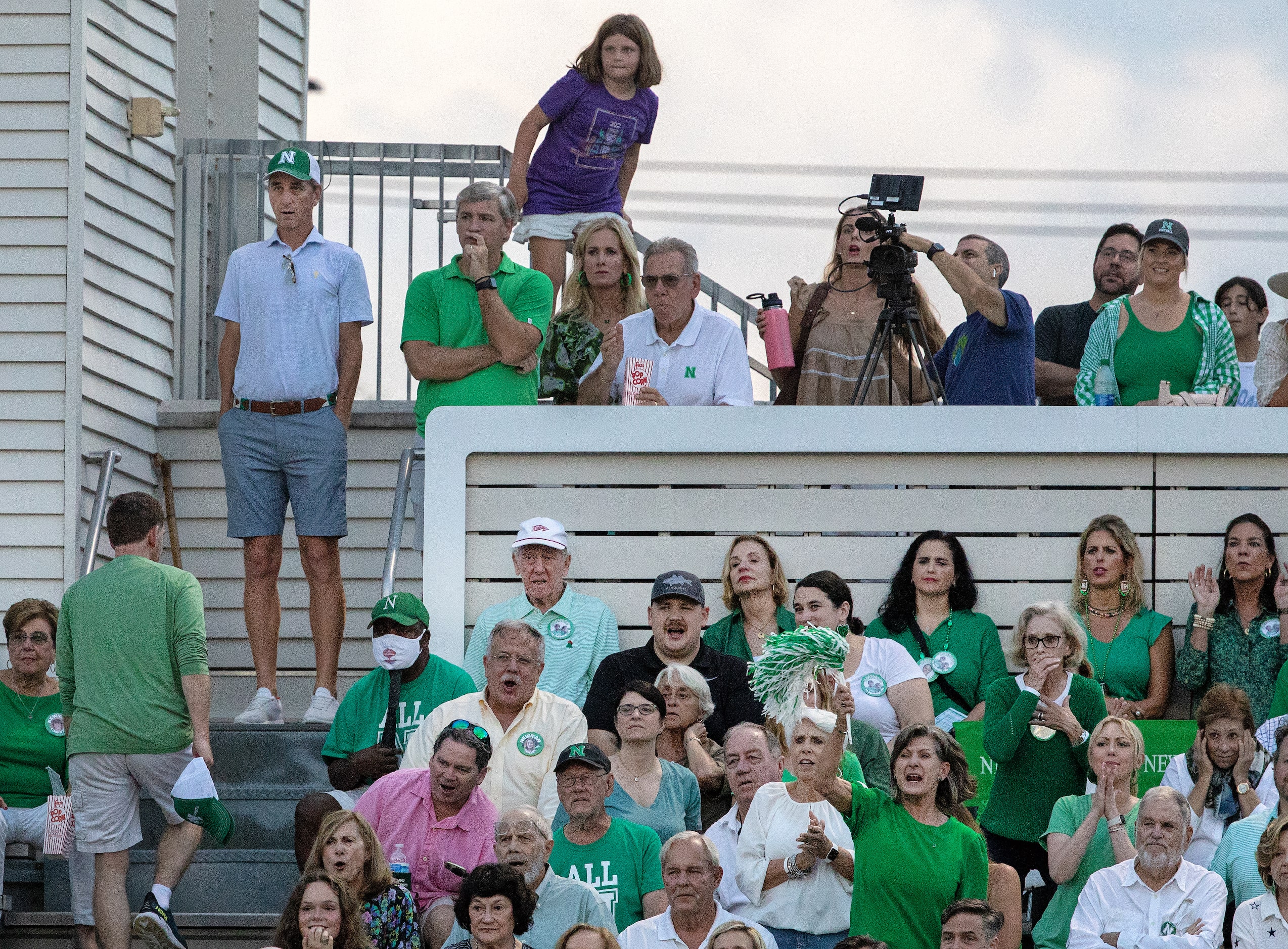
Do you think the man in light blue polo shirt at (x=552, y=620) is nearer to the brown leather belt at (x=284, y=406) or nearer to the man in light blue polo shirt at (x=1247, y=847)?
the brown leather belt at (x=284, y=406)

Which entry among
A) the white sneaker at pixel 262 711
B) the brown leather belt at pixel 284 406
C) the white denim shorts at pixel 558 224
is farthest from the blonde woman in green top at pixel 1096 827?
the white denim shorts at pixel 558 224

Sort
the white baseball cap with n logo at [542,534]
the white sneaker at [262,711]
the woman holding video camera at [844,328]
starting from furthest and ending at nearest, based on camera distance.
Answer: the woman holding video camera at [844,328] → the white sneaker at [262,711] → the white baseball cap with n logo at [542,534]

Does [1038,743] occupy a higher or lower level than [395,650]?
lower

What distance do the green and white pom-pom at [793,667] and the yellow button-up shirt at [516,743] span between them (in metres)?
0.95

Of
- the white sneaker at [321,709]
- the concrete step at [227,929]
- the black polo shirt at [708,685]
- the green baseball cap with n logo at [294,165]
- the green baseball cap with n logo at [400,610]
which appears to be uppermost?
the green baseball cap with n logo at [294,165]

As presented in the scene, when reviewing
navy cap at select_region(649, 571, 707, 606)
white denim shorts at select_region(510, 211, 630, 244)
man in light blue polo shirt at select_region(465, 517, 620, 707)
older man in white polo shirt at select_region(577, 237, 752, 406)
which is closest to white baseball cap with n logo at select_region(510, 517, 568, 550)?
man in light blue polo shirt at select_region(465, 517, 620, 707)

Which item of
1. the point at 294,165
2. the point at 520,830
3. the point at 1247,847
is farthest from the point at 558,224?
the point at 1247,847

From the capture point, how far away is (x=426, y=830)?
265 inches

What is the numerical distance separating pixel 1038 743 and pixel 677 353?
2.52 meters

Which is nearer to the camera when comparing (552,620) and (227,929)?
(227,929)

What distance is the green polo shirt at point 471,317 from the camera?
8.57m

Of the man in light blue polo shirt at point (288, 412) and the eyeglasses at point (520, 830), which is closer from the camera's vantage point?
the eyeglasses at point (520, 830)

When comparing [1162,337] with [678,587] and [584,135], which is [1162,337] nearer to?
[678,587]

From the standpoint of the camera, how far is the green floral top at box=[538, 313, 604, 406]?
28.4 ft
